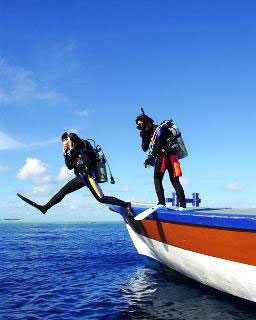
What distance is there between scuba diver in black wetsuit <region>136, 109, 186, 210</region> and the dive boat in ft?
1.97

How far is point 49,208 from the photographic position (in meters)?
8.61

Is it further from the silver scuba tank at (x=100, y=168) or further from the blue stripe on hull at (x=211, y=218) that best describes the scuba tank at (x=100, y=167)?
the blue stripe on hull at (x=211, y=218)

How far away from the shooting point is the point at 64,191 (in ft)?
27.1

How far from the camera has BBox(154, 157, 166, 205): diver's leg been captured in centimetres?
765

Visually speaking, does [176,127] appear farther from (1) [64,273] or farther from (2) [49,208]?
(1) [64,273]

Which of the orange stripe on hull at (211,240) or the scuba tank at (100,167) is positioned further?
the scuba tank at (100,167)

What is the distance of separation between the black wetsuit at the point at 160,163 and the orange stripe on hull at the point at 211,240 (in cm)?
79

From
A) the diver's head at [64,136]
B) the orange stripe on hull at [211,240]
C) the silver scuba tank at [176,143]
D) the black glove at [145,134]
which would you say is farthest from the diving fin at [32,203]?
the silver scuba tank at [176,143]

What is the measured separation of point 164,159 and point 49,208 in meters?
3.20

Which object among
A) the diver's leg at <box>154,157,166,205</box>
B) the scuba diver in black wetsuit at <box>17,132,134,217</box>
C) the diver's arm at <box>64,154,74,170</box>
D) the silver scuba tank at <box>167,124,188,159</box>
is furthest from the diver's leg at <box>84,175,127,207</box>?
the silver scuba tank at <box>167,124,188,159</box>

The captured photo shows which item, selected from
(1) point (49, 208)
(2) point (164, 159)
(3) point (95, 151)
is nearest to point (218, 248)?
(2) point (164, 159)

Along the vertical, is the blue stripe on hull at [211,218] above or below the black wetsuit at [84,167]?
below

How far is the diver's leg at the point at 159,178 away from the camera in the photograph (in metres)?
7.65

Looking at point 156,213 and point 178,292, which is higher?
point 156,213
